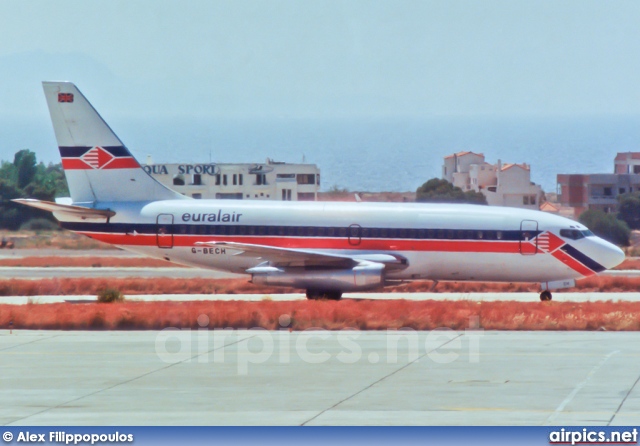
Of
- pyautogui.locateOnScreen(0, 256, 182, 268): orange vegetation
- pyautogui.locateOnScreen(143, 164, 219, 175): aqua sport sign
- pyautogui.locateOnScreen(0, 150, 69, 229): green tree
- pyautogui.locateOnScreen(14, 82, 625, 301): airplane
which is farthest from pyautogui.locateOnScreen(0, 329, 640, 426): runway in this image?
Result: pyautogui.locateOnScreen(143, 164, 219, 175): aqua sport sign

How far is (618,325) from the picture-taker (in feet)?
79.6

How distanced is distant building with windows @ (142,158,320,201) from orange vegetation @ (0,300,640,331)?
8691 cm

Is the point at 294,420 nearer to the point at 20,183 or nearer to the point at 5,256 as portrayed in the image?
the point at 5,256

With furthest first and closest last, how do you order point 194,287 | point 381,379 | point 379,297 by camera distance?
point 194,287
point 379,297
point 381,379

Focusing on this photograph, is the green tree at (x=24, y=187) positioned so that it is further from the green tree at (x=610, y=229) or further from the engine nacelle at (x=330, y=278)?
the green tree at (x=610, y=229)

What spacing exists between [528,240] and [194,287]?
1198 centimetres

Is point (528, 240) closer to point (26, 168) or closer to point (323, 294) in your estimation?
point (323, 294)

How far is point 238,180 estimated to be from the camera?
385 feet

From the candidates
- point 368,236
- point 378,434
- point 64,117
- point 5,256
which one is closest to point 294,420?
point 378,434

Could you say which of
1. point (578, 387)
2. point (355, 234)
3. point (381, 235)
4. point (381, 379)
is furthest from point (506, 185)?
point (578, 387)

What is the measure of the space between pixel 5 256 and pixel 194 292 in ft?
76.5

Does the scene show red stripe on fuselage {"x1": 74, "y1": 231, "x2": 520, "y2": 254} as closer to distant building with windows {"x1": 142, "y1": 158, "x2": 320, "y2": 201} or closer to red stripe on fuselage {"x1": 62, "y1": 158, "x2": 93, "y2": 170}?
red stripe on fuselage {"x1": 62, "y1": 158, "x2": 93, "y2": 170}

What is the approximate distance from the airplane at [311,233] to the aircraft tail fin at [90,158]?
0.03 meters

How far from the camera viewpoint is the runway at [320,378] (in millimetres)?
14805
